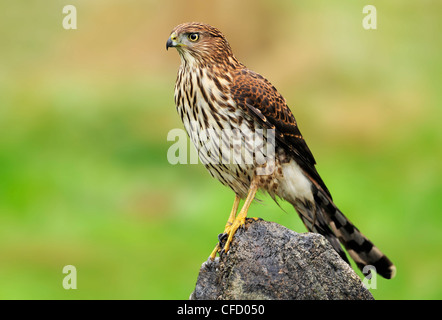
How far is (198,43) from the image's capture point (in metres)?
6.31

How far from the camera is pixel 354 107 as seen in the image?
15633 millimetres

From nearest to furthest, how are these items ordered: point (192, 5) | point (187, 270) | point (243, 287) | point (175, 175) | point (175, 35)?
1. point (243, 287)
2. point (175, 35)
3. point (187, 270)
4. point (175, 175)
5. point (192, 5)

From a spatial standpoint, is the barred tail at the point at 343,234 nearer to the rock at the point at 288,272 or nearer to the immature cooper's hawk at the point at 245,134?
the immature cooper's hawk at the point at 245,134

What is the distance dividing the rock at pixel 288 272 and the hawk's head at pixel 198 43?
1.63 meters

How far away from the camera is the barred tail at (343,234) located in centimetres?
645

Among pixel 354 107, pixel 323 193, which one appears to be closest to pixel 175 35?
pixel 323 193

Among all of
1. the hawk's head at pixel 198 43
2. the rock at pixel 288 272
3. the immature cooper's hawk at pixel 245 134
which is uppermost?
the hawk's head at pixel 198 43

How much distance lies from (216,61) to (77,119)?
34.3 feet

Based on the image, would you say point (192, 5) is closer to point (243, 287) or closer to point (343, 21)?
point (343, 21)

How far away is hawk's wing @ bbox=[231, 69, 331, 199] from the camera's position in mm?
6230

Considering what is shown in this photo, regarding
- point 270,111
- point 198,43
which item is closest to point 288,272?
point 270,111

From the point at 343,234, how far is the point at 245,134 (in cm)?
122

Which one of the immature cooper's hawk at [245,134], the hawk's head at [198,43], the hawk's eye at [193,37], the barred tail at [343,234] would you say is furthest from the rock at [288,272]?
the hawk's eye at [193,37]

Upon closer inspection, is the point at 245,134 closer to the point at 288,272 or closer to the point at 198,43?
the point at 198,43
